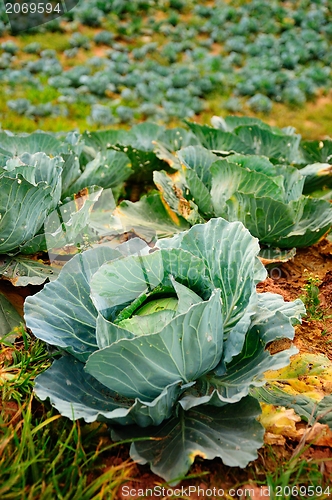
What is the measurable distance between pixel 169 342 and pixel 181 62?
29.5 feet

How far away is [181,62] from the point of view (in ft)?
32.0

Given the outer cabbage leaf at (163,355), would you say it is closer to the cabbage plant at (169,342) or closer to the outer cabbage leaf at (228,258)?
the cabbage plant at (169,342)

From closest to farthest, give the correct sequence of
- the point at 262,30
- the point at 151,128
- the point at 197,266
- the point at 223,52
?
the point at 197,266, the point at 151,128, the point at 223,52, the point at 262,30

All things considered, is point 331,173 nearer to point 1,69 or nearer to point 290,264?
point 290,264

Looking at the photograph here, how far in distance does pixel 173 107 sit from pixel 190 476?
23.0 feet

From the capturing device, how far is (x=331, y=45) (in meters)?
10.7

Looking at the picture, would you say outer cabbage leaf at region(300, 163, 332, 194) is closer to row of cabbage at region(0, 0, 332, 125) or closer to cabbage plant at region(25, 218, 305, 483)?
cabbage plant at region(25, 218, 305, 483)

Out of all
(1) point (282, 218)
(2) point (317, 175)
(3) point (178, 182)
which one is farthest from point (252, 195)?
(2) point (317, 175)

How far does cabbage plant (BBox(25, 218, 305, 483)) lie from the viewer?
1700 mm

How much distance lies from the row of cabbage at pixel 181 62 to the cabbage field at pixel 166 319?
420cm

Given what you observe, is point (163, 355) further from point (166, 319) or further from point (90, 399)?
point (90, 399)

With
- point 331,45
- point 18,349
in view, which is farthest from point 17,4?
point 18,349

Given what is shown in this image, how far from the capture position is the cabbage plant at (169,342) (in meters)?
1.70

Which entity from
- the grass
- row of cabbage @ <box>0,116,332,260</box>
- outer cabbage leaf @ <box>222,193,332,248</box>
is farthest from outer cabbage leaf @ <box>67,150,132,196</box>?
the grass
